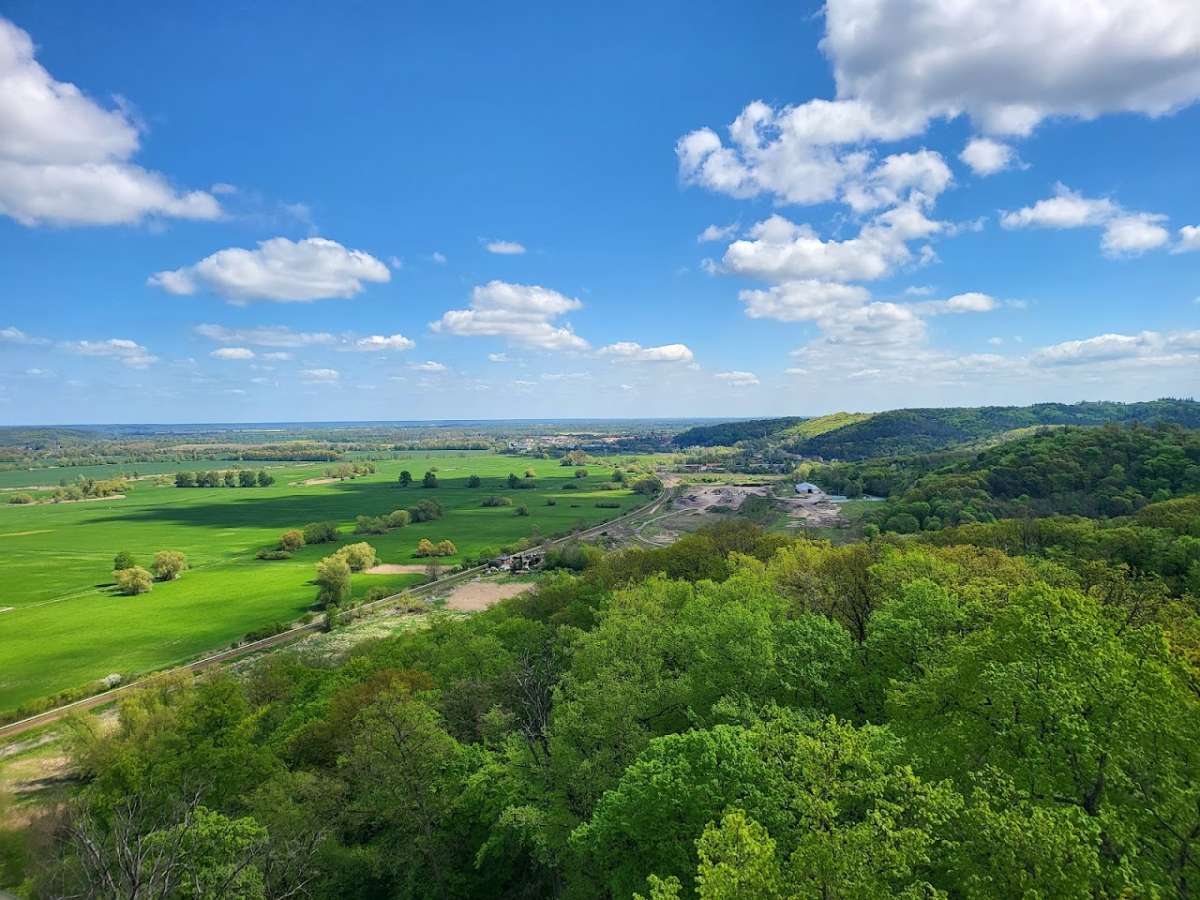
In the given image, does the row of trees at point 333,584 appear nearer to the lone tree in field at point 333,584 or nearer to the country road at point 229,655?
the lone tree in field at point 333,584

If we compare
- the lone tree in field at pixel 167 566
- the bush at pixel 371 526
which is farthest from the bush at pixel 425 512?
the lone tree in field at pixel 167 566

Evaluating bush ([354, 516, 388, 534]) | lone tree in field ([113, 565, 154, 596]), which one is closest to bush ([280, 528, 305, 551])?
bush ([354, 516, 388, 534])

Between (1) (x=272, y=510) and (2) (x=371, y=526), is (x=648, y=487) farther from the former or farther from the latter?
(1) (x=272, y=510)

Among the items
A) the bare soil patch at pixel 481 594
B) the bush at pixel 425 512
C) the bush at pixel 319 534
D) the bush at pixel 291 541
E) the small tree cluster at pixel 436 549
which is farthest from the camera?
the bush at pixel 425 512

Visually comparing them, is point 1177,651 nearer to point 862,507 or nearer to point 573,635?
point 573,635

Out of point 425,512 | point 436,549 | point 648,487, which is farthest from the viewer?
point 648,487

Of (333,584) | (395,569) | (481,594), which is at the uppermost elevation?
(333,584)

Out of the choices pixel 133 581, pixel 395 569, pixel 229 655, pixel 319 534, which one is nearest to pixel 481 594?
pixel 395 569

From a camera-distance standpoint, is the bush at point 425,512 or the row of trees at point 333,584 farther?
the bush at point 425,512
